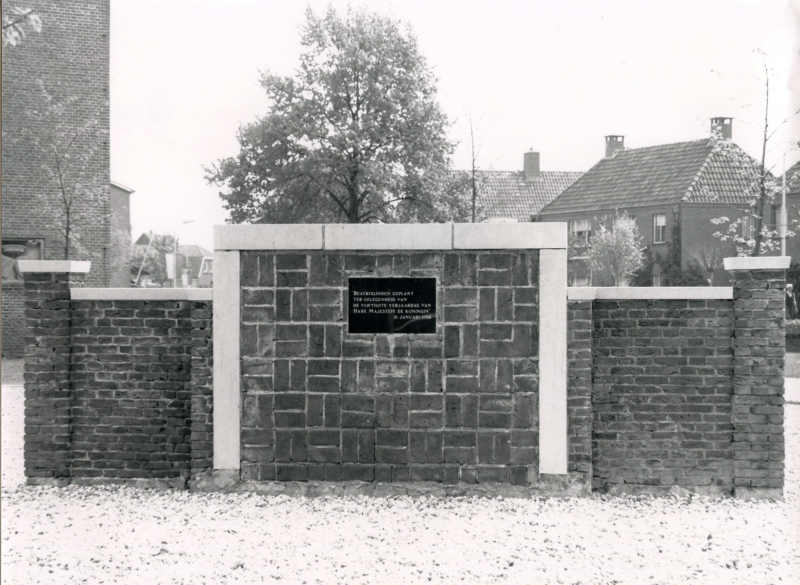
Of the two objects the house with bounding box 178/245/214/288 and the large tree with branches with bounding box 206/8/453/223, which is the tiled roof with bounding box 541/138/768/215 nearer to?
the large tree with branches with bounding box 206/8/453/223

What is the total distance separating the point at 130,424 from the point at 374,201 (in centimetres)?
1982

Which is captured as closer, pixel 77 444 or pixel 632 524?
pixel 632 524

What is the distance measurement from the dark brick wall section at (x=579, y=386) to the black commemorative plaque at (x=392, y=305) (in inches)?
48.8

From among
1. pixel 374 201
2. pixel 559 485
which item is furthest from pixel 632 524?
pixel 374 201

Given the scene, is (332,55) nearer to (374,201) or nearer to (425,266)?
(374,201)

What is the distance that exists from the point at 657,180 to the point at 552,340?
1394 inches

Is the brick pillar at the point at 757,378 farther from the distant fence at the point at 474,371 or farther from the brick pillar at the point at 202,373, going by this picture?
the brick pillar at the point at 202,373

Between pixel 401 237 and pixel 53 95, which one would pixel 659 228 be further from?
pixel 401 237

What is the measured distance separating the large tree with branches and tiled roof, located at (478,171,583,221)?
1764 centimetres

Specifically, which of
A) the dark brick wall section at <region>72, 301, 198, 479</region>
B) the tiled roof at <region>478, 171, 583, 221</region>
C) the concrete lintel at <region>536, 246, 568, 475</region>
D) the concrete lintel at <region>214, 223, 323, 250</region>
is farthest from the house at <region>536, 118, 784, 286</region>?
the dark brick wall section at <region>72, 301, 198, 479</region>

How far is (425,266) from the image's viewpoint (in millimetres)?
6801

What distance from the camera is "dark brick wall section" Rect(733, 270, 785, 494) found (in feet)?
22.7

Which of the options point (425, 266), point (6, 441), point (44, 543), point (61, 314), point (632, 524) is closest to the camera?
point (44, 543)

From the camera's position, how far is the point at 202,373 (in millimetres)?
7004
